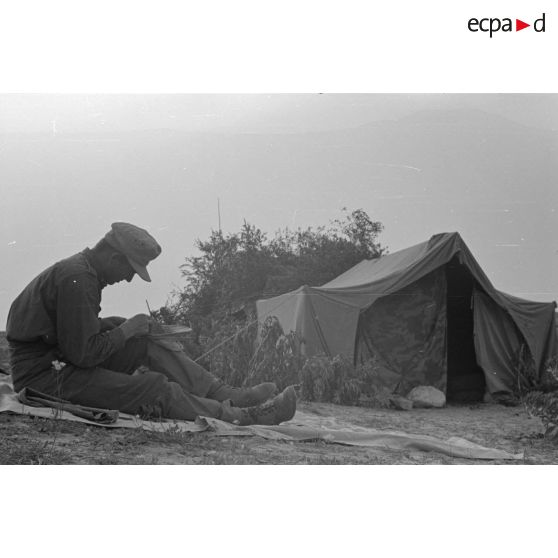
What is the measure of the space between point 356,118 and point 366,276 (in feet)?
4.83

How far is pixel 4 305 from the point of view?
3.44 meters

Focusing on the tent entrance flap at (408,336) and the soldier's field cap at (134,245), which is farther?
the tent entrance flap at (408,336)

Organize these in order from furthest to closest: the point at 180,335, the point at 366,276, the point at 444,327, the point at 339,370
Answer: the point at 444,327 → the point at 366,276 → the point at 339,370 → the point at 180,335

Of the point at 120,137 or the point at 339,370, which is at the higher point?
the point at 120,137

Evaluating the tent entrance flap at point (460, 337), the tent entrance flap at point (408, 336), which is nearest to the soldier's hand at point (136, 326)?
the tent entrance flap at point (408, 336)

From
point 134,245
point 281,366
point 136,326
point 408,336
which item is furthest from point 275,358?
point 408,336

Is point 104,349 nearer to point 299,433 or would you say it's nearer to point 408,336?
point 299,433

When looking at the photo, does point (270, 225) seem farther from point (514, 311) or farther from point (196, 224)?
point (514, 311)

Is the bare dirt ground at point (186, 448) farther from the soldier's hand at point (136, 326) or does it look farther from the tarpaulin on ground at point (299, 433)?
the soldier's hand at point (136, 326)

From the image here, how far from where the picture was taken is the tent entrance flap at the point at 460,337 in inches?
210

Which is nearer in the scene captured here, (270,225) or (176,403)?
(176,403)

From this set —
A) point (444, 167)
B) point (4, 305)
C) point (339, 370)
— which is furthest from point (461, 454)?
point (4, 305)

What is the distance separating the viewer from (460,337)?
5.80 meters

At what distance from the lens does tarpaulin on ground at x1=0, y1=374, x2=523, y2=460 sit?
3199mm
